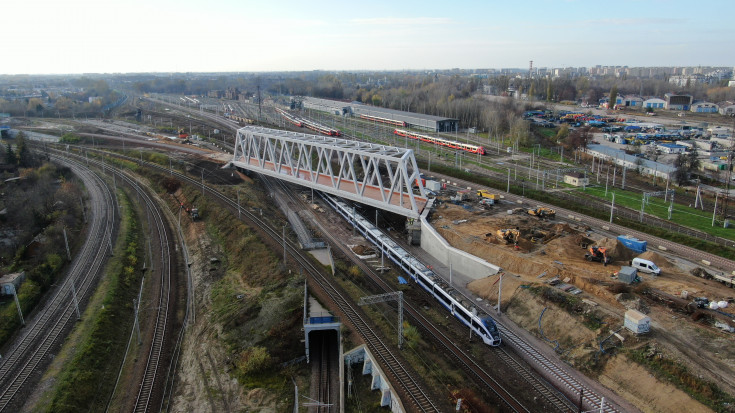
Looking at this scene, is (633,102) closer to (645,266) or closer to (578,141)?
(578,141)

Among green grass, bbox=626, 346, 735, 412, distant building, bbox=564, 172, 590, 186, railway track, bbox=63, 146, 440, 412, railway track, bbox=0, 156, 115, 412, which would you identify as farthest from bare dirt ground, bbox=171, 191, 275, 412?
distant building, bbox=564, 172, 590, 186

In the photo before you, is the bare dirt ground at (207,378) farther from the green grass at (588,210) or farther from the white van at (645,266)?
the green grass at (588,210)

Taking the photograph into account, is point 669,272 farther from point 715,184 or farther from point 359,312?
point 715,184

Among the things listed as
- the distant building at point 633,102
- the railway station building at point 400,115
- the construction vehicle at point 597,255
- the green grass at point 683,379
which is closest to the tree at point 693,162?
the construction vehicle at point 597,255

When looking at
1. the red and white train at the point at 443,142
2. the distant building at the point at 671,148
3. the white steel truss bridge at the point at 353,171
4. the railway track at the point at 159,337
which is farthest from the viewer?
the red and white train at the point at 443,142

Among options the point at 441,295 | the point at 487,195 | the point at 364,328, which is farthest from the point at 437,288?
the point at 487,195
